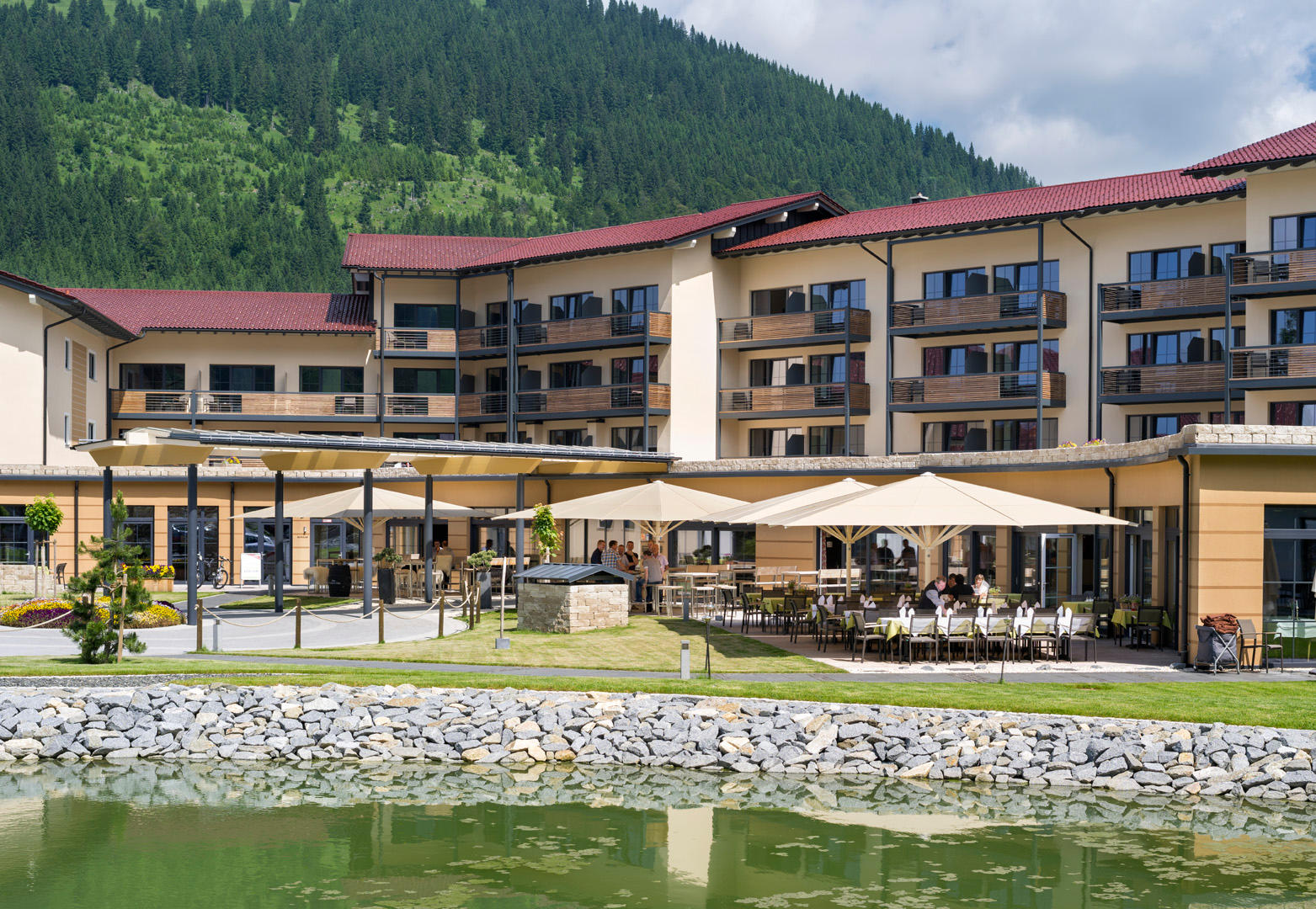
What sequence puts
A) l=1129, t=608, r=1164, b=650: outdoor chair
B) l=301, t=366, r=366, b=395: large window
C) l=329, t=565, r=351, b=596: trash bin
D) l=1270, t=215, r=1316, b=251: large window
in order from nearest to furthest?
l=1129, t=608, r=1164, b=650: outdoor chair → l=329, t=565, r=351, b=596: trash bin → l=1270, t=215, r=1316, b=251: large window → l=301, t=366, r=366, b=395: large window

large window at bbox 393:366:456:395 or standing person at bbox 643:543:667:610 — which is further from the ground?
large window at bbox 393:366:456:395

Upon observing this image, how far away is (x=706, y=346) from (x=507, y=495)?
10.3 meters

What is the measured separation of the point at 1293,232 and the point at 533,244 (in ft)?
85.9

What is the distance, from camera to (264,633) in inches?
982

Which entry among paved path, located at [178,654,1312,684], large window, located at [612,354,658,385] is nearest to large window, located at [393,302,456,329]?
large window, located at [612,354,658,385]

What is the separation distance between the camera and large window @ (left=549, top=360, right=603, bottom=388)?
47.6 m

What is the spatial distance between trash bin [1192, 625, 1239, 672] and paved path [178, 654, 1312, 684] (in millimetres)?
237

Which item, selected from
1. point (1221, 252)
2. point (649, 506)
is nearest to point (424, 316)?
point (649, 506)

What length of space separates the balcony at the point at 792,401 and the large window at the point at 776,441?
1.31m

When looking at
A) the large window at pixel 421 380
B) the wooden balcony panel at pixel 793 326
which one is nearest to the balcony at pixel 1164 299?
the wooden balcony panel at pixel 793 326

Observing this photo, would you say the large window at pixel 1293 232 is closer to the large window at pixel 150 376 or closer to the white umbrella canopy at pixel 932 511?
the white umbrella canopy at pixel 932 511

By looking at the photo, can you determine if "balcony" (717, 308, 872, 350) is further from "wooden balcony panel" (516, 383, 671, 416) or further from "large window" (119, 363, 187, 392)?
"large window" (119, 363, 187, 392)

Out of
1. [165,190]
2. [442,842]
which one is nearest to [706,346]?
[442,842]

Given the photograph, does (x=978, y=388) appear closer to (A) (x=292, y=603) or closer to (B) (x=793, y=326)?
(B) (x=793, y=326)
